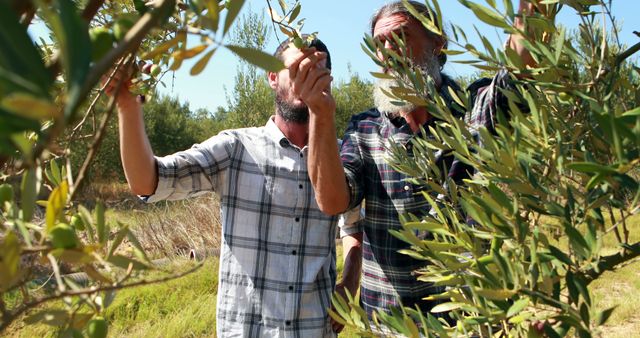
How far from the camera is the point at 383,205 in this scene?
5.00ft

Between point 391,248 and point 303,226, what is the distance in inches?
11.6

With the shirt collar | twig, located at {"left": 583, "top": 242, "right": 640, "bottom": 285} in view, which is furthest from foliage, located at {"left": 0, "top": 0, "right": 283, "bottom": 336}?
the shirt collar

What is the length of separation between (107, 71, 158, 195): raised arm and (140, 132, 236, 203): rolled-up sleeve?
3cm

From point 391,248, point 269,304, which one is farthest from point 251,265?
point 391,248

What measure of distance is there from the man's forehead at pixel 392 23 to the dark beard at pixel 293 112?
36 cm

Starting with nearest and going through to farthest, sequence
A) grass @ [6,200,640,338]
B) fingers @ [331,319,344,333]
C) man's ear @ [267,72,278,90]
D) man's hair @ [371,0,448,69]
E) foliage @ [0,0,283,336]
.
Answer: foliage @ [0,0,283,336]
man's hair @ [371,0,448,69]
fingers @ [331,319,344,333]
man's ear @ [267,72,278,90]
grass @ [6,200,640,338]

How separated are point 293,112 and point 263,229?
38 centimetres

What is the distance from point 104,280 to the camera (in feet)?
1.23

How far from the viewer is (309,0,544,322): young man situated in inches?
55.7

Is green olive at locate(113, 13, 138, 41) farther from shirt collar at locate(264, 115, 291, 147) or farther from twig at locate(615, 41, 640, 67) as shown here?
shirt collar at locate(264, 115, 291, 147)

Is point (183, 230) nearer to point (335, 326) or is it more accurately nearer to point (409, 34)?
point (335, 326)

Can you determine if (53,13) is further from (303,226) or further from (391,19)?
(303,226)

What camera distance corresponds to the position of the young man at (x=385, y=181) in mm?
1414

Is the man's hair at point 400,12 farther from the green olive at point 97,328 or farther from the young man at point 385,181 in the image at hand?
the green olive at point 97,328
